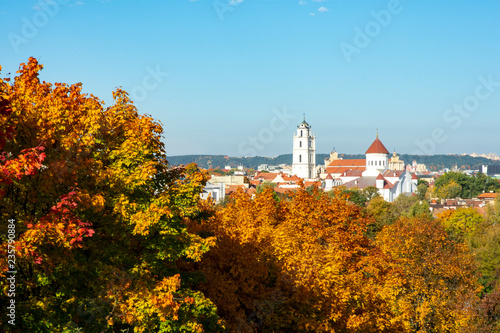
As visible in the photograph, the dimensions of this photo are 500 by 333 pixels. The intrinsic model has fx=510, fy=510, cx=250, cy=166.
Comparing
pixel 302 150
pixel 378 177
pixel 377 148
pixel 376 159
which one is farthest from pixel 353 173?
pixel 378 177

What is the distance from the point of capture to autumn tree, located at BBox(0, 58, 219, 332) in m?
9.09

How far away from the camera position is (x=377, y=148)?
491ft

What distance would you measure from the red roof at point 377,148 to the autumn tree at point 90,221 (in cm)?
14123

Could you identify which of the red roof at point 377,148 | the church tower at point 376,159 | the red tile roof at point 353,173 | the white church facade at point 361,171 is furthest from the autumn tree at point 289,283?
the red tile roof at point 353,173

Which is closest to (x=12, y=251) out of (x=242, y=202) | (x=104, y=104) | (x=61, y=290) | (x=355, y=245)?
(x=61, y=290)

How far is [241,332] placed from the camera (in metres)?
14.1

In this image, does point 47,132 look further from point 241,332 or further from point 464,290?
point 464,290

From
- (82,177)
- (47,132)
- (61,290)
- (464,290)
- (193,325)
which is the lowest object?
(464,290)

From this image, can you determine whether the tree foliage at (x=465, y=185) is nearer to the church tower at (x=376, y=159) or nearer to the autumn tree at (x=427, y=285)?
the church tower at (x=376, y=159)

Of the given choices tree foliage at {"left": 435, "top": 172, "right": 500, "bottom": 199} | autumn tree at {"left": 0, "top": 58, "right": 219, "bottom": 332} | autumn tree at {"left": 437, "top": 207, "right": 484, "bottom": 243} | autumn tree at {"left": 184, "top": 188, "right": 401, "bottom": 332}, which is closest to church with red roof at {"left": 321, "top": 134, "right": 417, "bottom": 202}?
tree foliage at {"left": 435, "top": 172, "right": 500, "bottom": 199}

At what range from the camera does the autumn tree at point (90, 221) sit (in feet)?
29.8

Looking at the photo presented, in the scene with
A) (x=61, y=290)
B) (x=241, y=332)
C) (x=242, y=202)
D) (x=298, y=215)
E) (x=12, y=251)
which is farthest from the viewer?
(x=242, y=202)

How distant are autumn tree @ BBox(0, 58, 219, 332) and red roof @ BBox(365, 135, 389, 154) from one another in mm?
141233

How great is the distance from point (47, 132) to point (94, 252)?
270 centimetres
